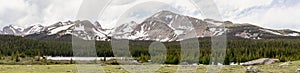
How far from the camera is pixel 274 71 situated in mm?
39656

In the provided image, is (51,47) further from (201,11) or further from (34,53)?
(201,11)

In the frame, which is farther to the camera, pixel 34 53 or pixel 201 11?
pixel 34 53

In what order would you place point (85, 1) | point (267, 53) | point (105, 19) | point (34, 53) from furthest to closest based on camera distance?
point (34, 53) < point (267, 53) < point (105, 19) < point (85, 1)

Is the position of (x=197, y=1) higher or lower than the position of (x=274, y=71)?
higher

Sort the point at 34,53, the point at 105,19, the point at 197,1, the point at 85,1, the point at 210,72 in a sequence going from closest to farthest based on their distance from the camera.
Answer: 1. the point at 85,1
2. the point at 197,1
3. the point at 105,19
4. the point at 210,72
5. the point at 34,53

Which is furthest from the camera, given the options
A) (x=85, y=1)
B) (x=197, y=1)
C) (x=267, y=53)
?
(x=267, y=53)

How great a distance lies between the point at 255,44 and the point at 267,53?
174 ft

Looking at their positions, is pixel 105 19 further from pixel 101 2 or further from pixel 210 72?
pixel 210 72

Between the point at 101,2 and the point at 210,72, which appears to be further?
the point at 210,72

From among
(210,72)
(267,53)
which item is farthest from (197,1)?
(267,53)

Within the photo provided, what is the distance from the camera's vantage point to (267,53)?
129 metres

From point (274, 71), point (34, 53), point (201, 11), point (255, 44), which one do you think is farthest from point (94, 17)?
point (255, 44)

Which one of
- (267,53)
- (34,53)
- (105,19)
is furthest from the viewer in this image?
(34,53)

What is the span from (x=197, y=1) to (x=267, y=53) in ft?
358
